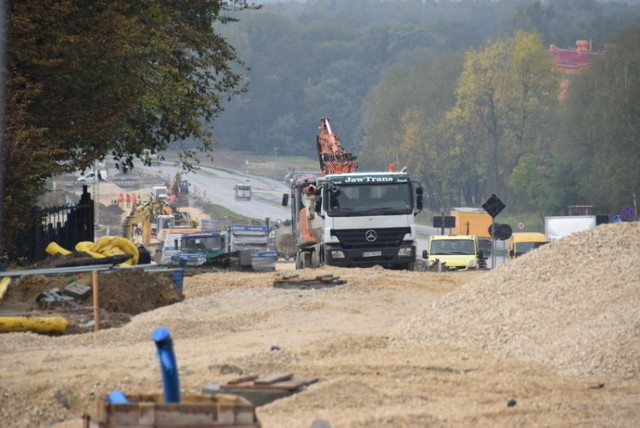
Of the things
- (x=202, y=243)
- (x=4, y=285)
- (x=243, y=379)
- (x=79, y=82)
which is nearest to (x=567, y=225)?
(x=202, y=243)

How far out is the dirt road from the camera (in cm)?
1349

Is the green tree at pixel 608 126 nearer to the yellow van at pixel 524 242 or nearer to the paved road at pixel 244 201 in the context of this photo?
the paved road at pixel 244 201

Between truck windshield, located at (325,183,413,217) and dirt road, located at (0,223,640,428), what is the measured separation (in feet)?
39.9

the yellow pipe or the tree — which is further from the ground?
the tree

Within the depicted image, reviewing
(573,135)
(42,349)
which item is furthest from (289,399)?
(573,135)

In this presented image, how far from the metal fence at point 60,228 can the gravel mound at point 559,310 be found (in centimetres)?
1339

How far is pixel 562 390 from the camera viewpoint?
14.6 meters

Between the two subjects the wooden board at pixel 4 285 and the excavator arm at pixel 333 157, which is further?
the excavator arm at pixel 333 157

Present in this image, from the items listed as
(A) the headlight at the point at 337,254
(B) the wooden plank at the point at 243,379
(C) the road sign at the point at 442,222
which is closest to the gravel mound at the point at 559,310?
(B) the wooden plank at the point at 243,379

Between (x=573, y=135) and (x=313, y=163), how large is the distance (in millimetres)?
79909

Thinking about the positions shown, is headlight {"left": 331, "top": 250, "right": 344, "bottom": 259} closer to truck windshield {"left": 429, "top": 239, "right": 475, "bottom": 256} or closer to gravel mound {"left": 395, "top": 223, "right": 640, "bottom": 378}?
truck windshield {"left": 429, "top": 239, "right": 475, "bottom": 256}

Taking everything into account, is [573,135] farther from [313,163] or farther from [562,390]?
[562,390]

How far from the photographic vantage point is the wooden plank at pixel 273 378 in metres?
13.9

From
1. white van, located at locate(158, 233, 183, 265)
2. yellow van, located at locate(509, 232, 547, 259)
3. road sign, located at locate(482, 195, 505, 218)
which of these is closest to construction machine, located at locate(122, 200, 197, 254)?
white van, located at locate(158, 233, 183, 265)
